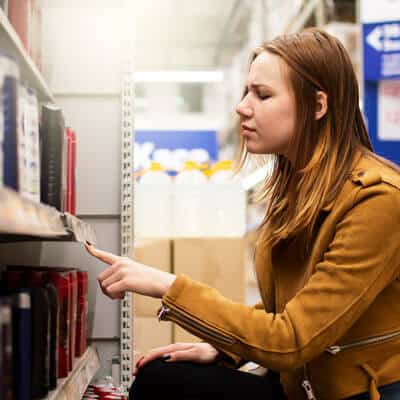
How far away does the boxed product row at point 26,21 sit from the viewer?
1.73 m

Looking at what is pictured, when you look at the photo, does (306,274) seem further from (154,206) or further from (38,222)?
(154,206)

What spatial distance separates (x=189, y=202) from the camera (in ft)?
10.7

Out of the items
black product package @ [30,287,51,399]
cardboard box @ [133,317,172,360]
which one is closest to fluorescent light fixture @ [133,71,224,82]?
cardboard box @ [133,317,172,360]

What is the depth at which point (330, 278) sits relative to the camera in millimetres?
1305

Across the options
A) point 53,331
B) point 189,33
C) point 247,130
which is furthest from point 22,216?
point 189,33

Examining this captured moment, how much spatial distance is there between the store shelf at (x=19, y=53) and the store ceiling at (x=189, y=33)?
14.9 ft

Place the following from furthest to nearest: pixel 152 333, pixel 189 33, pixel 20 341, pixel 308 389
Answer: pixel 189 33
pixel 152 333
pixel 308 389
pixel 20 341

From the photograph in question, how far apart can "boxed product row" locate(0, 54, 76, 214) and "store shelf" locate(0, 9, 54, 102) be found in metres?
0.17

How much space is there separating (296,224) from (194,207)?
1.85 m

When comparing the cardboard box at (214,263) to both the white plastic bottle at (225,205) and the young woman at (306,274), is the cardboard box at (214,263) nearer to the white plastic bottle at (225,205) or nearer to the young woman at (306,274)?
the white plastic bottle at (225,205)

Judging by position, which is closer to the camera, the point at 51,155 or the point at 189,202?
the point at 51,155

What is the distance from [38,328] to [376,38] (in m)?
2.68

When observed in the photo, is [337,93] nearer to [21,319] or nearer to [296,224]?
[296,224]

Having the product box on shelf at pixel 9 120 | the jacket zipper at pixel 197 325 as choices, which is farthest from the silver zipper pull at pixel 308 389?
the product box on shelf at pixel 9 120
